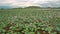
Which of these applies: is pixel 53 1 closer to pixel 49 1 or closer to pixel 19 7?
pixel 49 1

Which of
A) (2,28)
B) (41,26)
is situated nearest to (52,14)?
(41,26)

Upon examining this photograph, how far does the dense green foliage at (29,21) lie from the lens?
9.87 feet

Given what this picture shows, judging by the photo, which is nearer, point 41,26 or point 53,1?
point 41,26

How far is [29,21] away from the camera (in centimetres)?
315

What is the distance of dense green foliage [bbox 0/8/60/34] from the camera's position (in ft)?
9.87

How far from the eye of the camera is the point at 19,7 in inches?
130

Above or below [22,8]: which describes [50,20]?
below

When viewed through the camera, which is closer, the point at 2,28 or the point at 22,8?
the point at 2,28

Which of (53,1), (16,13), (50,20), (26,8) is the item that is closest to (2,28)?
(16,13)

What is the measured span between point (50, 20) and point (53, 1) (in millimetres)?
415

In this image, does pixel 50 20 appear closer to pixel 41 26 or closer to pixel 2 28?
pixel 41 26

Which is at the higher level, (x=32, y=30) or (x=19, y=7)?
(x=19, y=7)

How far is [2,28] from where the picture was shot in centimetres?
304

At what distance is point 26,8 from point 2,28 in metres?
0.66
